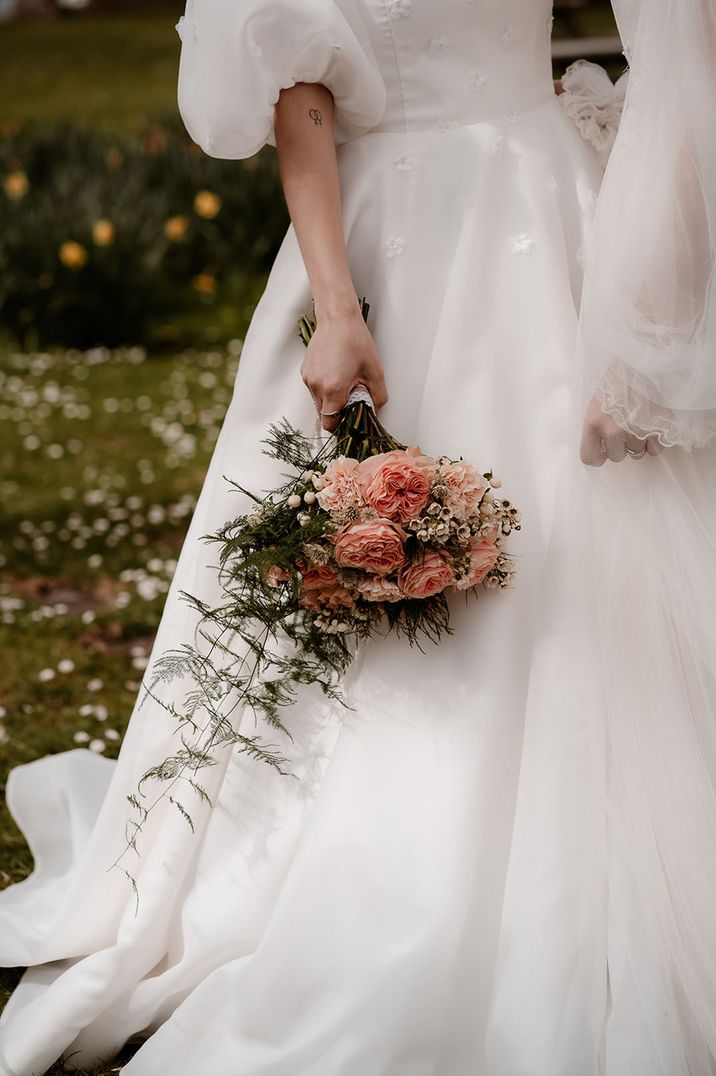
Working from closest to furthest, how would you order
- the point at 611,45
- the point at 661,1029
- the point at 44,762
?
the point at 661,1029
the point at 44,762
the point at 611,45

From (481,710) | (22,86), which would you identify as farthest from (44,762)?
(22,86)

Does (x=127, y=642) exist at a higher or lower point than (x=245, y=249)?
lower

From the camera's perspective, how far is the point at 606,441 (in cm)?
204

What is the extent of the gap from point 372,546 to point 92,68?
60.8 ft

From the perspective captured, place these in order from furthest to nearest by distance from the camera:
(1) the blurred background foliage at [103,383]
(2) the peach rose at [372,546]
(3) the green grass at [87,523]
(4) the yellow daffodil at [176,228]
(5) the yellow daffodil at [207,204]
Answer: (5) the yellow daffodil at [207,204]
(4) the yellow daffodil at [176,228]
(1) the blurred background foliage at [103,383]
(3) the green grass at [87,523]
(2) the peach rose at [372,546]

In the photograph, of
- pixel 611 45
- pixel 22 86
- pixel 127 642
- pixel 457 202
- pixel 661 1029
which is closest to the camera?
pixel 661 1029

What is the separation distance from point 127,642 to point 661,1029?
2.60m

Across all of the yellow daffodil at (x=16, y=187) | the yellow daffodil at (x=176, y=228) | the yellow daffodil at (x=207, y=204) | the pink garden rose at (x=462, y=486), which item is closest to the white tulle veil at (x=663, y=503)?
the pink garden rose at (x=462, y=486)

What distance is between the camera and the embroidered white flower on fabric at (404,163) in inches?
87.9

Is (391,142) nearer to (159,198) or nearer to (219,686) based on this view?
(219,686)

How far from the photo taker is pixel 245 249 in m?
8.45

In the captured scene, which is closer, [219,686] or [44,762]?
[219,686]

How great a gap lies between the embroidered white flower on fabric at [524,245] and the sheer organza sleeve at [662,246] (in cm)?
20

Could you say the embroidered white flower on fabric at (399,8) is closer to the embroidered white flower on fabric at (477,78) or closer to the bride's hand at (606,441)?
the embroidered white flower on fabric at (477,78)
